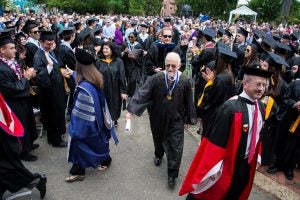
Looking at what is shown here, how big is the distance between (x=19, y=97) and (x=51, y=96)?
88 centimetres

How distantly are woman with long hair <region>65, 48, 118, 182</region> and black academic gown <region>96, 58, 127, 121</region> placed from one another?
5.81 ft

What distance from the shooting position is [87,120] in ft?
15.4

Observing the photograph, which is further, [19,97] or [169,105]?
[19,97]

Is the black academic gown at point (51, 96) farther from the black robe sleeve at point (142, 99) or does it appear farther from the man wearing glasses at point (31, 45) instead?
the black robe sleeve at point (142, 99)

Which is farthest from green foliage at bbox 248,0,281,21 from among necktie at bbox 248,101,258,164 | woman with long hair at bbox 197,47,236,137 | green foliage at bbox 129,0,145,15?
necktie at bbox 248,101,258,164

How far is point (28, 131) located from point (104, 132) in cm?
153

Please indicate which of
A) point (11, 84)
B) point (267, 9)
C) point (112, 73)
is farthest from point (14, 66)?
point (267, 9)

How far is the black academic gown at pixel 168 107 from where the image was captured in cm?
512

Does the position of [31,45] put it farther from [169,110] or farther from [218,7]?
[218,7]

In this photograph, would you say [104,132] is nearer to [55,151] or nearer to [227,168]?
[55,151]

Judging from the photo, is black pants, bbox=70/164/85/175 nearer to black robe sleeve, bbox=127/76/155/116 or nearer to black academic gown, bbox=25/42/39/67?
black robe sleeve, bbox=127/76/155/116

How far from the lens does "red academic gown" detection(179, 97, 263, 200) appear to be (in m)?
3.26

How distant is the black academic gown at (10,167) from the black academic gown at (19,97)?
1.23 meters

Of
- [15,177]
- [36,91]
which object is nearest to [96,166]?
[15,177]
